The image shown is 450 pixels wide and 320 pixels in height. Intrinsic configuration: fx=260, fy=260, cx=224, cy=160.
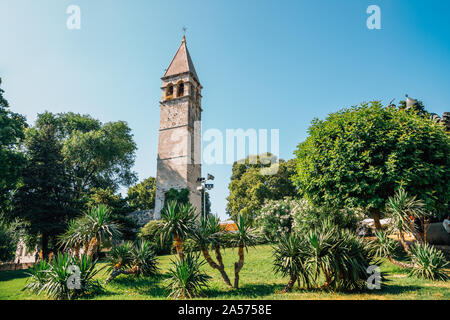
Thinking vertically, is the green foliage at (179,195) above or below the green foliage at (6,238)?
above

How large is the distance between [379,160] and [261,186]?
76.1 ft

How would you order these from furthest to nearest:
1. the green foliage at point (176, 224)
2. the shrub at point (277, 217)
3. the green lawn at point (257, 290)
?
the shrub at point (277, 217)
the green foliage at point (176, 224)
the green lawn at point (257, 290)

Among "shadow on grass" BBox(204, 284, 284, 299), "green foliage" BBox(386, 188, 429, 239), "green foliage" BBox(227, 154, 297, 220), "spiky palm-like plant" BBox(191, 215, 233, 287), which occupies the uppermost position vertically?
"green foliage" BBox(227, 154, 297, 220)

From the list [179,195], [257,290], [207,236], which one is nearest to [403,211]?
[257,290]

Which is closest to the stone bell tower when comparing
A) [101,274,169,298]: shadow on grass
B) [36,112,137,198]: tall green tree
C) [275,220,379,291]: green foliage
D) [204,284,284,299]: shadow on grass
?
[36,112,137,198]: tall green tree

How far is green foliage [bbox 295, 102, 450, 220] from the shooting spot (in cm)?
1194

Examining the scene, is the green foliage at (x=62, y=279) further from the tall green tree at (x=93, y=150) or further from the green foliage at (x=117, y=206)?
the tall green tree at (x=93, y=150)

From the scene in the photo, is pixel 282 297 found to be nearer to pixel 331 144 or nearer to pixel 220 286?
pixel 220 286

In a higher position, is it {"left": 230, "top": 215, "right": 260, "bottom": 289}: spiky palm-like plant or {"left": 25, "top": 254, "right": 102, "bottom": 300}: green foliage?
{"left": 230, "top": 215, "right": 260, "bottom": 289}: spiky palm-like plant

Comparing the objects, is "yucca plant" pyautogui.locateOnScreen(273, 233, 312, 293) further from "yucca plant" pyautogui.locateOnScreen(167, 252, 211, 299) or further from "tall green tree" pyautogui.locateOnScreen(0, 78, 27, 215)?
"tall green tree" pyautogui.locateOnScreen(0, 78, 27, 215)

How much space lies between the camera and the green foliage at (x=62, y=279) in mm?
8297

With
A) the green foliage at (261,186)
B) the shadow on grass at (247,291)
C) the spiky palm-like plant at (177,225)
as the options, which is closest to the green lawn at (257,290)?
the shadow on grass at (247,291)

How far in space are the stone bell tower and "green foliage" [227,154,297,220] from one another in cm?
771
